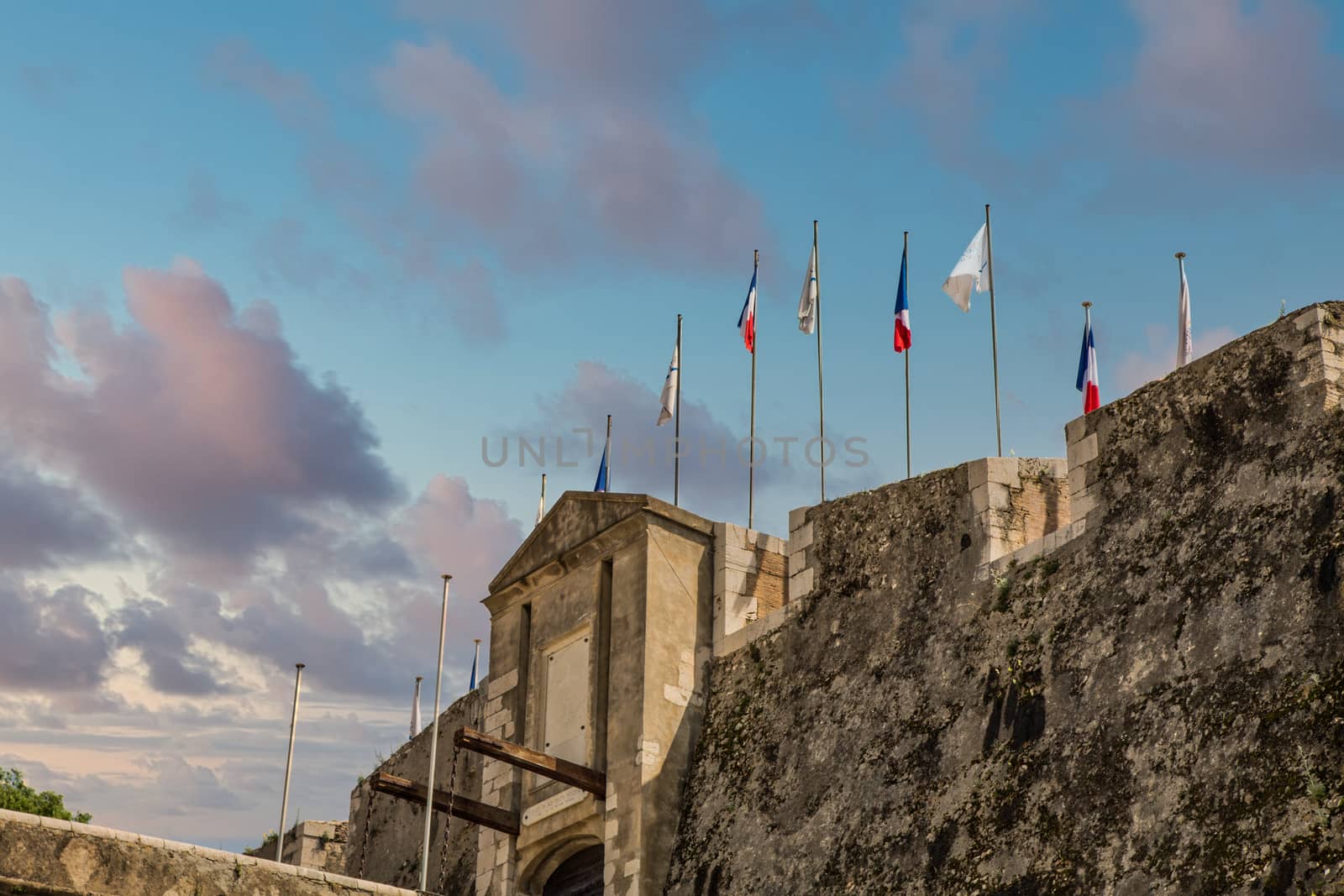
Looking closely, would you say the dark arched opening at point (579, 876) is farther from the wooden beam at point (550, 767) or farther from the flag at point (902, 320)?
the flag at point (902, 320)

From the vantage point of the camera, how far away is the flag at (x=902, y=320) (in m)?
24.8

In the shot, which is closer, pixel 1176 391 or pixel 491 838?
pixel 1176 391

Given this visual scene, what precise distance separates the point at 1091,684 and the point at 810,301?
34.9 feet

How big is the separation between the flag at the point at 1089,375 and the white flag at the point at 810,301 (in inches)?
173

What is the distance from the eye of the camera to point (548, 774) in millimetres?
22656

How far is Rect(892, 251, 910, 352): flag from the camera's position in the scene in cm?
2484

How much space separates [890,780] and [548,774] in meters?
5.08

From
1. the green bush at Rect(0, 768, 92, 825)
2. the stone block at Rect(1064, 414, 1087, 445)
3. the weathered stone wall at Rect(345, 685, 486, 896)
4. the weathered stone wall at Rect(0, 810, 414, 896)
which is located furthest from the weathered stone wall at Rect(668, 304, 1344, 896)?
the green bush at Rect(0, 768, 92, 825)

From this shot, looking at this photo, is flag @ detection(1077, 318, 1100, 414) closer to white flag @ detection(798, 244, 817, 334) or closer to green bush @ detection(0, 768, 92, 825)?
white flag @ detection(798, 244, 817, 334)

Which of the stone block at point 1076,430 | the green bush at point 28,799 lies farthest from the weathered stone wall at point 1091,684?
the green bush at point 28,799

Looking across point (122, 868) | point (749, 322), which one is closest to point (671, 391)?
point (749, 322)

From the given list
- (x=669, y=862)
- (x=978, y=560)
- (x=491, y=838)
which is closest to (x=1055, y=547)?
(x=978, y=560)

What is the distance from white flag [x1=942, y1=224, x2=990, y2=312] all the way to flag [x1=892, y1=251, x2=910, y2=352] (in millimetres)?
1307

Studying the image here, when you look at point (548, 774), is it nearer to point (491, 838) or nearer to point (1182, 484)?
point (491, 838)
